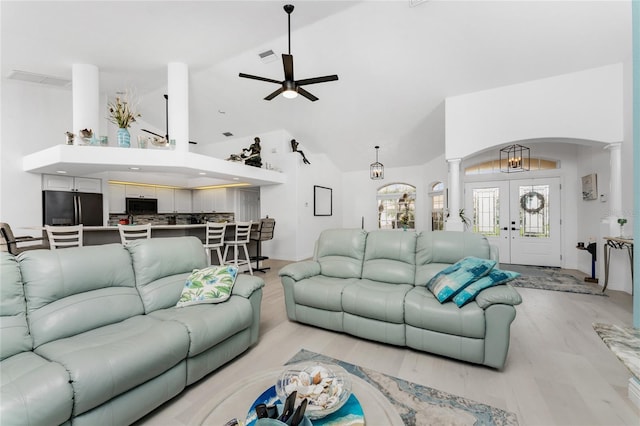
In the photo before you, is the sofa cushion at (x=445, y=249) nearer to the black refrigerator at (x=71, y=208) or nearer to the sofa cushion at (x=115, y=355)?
the sofa cushion at (x=115, y=355)

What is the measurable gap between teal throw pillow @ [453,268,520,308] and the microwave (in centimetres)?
783

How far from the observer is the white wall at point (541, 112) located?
3656mm


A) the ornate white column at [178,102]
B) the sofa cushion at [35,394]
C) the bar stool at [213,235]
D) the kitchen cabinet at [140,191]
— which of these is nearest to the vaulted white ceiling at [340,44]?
the ornate white column at [178,102]

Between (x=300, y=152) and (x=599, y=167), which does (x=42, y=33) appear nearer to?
(x=300, y=152)

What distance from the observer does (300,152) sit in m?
6.78

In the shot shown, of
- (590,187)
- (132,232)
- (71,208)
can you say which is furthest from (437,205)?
(71,208)

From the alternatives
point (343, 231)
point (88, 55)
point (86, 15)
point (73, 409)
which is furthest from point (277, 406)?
point (88, 55)

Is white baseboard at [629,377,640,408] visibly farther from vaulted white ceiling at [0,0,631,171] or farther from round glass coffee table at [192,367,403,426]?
A: vaulted white ceiling at [0,0,631,171]

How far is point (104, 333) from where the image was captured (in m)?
1.66

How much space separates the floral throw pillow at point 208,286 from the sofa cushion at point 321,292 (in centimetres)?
76

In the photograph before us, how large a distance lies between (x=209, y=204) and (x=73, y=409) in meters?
Answer: 7.44

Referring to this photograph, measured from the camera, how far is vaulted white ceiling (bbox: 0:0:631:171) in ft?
10.5

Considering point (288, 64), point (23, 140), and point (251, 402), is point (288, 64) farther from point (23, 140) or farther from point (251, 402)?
point (23, 140)

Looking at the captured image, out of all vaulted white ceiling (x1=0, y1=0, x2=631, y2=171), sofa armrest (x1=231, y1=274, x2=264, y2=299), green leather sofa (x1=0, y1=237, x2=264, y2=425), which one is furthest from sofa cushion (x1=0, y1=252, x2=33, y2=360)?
vaulted white ceiling (x1=0, y1=0, x2=631, y2=171)
